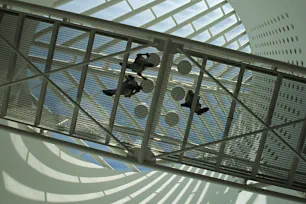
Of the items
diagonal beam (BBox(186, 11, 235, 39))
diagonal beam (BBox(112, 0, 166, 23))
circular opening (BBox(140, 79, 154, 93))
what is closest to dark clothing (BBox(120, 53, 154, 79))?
circular opening (BBox(140, 79, 154, 93))

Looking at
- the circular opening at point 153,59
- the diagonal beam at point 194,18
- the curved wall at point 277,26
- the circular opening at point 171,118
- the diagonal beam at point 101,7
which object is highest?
the diagonal beam at point 194,18

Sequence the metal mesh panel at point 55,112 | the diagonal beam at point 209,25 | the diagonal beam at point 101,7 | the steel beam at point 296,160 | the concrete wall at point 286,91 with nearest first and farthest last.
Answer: the steel beam at point 296,160 → the concrete wall at point 286,91 → the metal mesh panel at point 55,112 → the diagonal beam at point 101,7 → the diagonal beam at point 209,25

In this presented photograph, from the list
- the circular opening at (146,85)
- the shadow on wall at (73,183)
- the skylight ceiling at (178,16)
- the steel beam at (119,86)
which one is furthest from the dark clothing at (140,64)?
the skylight ceiling at (178,16)

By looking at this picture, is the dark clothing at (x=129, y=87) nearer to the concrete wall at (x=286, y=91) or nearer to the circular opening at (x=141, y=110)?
the circular opening at (x=141, y=110)

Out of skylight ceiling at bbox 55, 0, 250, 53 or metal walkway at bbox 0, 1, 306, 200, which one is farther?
skylight ceiling at bbox 55, 0, 250, 53

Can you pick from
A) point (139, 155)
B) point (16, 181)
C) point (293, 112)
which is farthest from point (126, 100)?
point (16, 181)

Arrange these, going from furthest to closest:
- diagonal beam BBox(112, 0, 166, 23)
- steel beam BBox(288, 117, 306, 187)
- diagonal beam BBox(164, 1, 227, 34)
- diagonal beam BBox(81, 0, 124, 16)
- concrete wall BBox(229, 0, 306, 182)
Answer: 1. diagonal beam BBox(164, 1, 227, 34)
2. diagonal beam BBox(112, 0, 166, 23)
3. diagonal beam BBox(81, 0, 124, 16)
4. concrete wall BBox(229, 0, 306, 182)
5. steel beam BBox(288, 117, 306, 187)

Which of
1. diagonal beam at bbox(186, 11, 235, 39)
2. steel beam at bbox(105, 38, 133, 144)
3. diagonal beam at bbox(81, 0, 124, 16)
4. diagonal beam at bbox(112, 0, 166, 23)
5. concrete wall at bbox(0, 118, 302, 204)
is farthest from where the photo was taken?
diagonal beam at bbox(186, 11, 235, 39)

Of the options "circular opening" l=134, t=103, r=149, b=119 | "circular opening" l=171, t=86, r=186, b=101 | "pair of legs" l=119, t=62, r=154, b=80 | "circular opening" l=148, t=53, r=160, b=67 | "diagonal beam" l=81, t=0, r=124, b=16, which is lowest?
"circular opening" l=134, t=103, r=149, b=119

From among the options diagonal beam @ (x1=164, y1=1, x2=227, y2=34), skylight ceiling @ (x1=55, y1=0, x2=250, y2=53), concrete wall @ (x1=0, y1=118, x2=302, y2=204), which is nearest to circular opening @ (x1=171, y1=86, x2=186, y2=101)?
concrete wall @ (x1=0, y1=118, x2=302, y2=204)

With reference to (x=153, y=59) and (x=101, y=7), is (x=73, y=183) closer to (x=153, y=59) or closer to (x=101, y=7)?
(x=101, y=7)

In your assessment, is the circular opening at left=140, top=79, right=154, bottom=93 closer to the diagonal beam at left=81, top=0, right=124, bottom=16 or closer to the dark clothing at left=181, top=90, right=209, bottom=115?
the dark clothing at left=181, top=90, right=209, bottom=115

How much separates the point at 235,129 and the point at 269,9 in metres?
2.98

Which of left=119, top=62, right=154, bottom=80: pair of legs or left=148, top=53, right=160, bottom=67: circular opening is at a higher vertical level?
left=148, top=53, right=160, bottom=67: circular opening
